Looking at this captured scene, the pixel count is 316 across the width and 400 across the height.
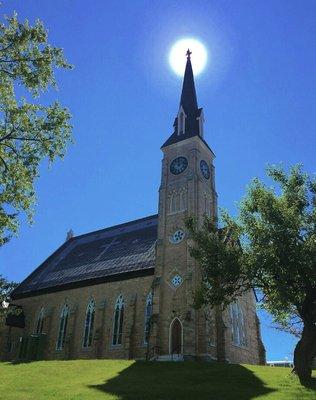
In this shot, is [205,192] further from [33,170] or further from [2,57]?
[2,57]

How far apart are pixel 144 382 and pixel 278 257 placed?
29.3 feet

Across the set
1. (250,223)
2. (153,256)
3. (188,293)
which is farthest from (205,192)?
(250,223)

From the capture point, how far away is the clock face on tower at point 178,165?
134ft

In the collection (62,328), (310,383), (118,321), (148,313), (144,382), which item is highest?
(148,313)

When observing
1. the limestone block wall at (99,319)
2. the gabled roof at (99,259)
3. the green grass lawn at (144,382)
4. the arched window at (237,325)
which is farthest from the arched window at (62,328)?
the arched window at (237,325)

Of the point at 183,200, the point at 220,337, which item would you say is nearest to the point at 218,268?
the point at 220,337

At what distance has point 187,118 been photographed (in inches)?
1779

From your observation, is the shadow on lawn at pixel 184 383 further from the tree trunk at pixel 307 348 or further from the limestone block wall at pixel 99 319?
the limestone block wall at pixel 99 319

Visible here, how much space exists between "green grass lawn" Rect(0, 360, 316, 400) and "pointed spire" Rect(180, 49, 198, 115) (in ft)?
90.3

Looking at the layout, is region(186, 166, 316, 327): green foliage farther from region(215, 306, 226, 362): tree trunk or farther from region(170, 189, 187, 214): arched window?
region(170, 189, 187, 214): arched window

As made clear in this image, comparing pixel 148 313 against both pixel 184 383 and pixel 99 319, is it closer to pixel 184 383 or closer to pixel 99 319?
pixel 99 319

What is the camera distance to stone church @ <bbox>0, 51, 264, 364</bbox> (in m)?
33.1

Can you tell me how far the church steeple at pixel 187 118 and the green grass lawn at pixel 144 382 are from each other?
2269cm

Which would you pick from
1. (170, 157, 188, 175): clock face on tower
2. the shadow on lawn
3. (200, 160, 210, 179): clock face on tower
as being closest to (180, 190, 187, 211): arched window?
(170, 157, 188, 175): clock face on tower
